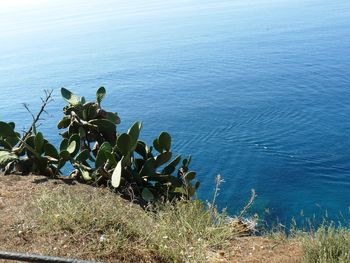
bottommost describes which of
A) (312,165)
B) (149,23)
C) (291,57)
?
(312,165)

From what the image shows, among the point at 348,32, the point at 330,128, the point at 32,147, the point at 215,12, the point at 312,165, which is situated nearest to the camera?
the point at 32,147

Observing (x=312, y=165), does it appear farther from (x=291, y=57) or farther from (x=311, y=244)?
(x=291, y=57)

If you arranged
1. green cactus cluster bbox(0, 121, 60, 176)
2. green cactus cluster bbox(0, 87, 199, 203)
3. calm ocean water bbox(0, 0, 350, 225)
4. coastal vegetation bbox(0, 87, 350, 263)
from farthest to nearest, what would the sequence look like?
calm ocean water bbox(0, 0, 350, 225), green cactus cluster bbox(0, 121, 60, 176), green cactus cluster bbox(0, 87, 199, 203), coastal vegetation bbox(0, 87, 350, 263)

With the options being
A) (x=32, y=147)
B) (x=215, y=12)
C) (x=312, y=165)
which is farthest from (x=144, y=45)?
(x=32, y=147)

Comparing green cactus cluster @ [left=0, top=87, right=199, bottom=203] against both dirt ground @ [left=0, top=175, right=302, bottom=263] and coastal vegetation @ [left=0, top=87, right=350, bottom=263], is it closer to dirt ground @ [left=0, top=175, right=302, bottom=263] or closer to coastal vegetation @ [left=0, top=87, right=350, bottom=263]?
coastal vegetation @ [left=0, top=87, right=350, bottom=263]

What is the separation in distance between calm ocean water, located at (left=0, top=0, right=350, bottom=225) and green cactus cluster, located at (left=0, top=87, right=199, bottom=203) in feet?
15.9

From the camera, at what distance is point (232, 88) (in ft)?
85.6

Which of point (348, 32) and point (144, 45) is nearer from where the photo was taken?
point (348, 32)

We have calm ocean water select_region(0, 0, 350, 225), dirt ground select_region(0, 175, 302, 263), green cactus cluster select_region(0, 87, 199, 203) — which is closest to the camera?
dirt ground select_region(0, 175, 302, 263)

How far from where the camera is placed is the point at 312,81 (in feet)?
85.6

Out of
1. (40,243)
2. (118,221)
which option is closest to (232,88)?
(118,221)

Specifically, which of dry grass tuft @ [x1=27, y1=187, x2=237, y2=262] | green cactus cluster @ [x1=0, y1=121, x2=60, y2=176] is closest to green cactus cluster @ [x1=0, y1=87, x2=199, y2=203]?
green cactus cluster @ [x1=0, y1=121, x2=60, y2=176]

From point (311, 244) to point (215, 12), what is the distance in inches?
2202

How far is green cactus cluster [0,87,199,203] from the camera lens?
7973mm
